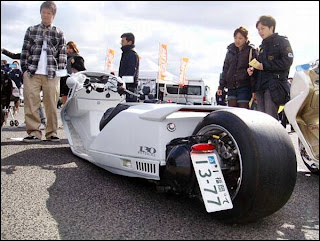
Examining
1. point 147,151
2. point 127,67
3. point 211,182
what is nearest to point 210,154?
point 211,182

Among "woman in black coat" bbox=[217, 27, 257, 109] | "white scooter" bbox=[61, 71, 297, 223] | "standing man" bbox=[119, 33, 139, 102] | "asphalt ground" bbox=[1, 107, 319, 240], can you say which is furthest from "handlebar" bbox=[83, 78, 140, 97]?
"asphalt ground" bbox=[1, 107, 319, 240]

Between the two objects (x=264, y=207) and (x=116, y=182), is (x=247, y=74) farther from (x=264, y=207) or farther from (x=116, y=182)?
(x=264, y=207)

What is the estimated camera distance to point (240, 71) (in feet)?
13.4

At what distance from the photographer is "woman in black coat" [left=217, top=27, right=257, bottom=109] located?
13.2 ft

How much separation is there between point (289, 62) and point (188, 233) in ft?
7.16

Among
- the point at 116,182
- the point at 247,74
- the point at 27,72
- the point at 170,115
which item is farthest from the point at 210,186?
the point at 247,74

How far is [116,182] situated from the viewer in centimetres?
286

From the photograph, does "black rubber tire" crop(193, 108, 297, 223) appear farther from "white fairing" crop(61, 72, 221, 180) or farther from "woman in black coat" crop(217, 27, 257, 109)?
"woman in black coat" crop(217, 27, 257, 109)

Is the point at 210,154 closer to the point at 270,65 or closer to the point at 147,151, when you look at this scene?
the point at 147,151

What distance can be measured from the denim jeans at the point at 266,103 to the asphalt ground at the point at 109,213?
963 mm

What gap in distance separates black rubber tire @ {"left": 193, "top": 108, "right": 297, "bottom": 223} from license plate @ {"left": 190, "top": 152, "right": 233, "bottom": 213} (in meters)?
0.08

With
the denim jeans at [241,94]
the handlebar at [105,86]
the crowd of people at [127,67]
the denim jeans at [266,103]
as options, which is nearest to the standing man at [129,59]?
the crowd of people at [127,67]

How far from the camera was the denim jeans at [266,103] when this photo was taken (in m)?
3.49

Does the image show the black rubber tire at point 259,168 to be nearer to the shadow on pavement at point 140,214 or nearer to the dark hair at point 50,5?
the shadow on pavement at point 140,214
